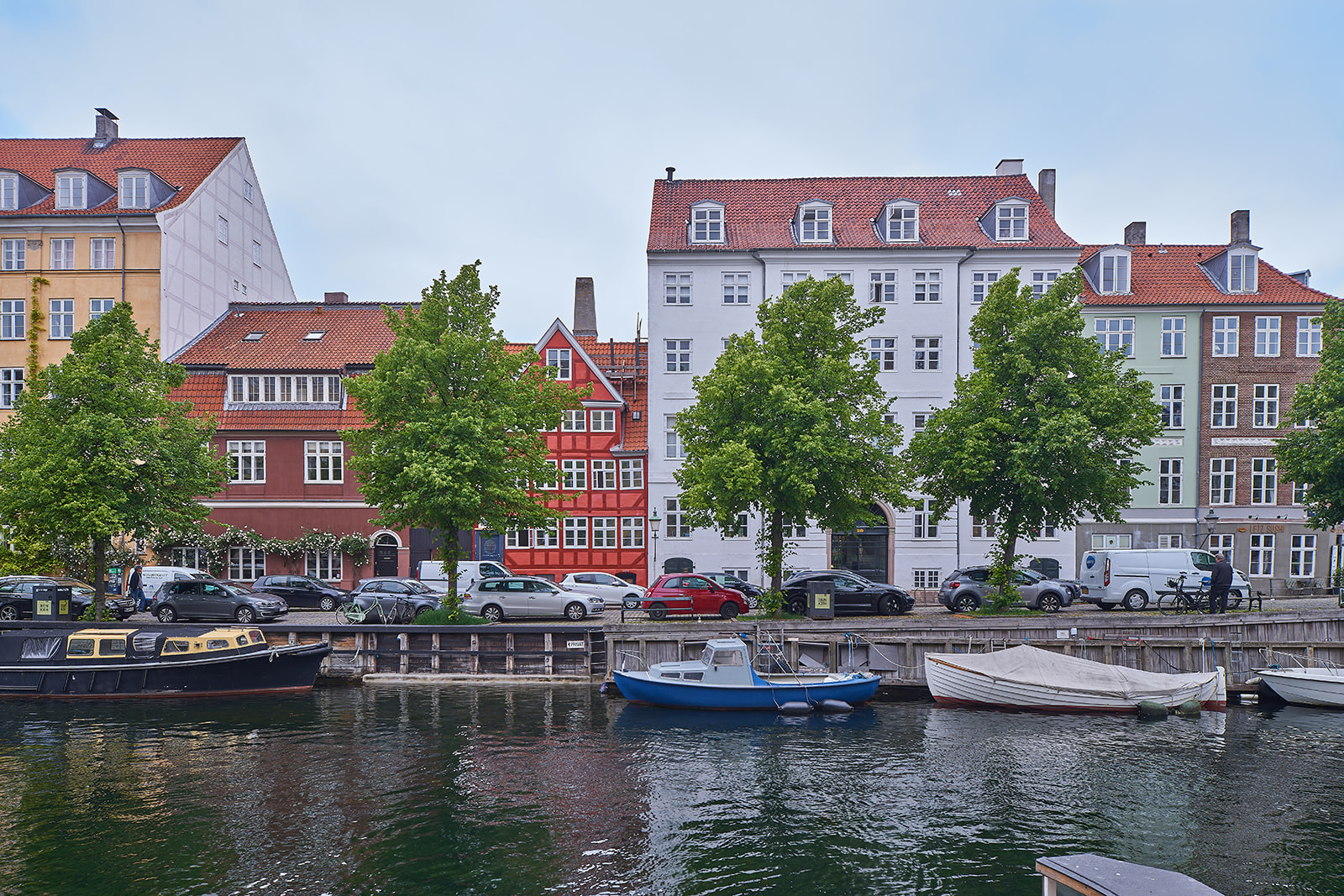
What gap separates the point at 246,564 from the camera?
144 ft

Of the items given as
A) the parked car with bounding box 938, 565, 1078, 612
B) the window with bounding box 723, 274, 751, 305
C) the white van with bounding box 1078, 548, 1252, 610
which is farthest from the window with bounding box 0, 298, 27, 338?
the white van with bounding box 1078, 548, 1252, 610

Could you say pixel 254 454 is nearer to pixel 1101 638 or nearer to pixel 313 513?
pixel 313 513

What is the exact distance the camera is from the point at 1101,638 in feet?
90.9

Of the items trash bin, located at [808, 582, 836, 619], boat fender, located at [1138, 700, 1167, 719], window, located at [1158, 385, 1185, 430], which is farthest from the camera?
window, located at [1158, 385, 1185, 430]

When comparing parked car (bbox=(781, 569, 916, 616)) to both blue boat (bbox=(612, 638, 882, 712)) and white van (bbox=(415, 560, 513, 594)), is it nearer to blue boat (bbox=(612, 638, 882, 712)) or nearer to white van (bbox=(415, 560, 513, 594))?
blue boat (bbox=(612, 638, 882, 712))

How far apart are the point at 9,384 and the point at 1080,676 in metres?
52.9

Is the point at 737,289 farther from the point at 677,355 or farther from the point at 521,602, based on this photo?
the point at 521,602

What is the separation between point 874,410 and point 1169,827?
17362 mm

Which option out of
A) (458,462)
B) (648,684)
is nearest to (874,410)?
(648,684)

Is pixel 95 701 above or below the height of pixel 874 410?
below

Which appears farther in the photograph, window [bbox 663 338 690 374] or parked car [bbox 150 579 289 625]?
window [bbox 663 338 690 374]

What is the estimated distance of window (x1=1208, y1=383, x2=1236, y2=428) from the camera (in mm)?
44188

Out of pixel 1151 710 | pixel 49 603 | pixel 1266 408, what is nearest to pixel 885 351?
pixel 1266 408

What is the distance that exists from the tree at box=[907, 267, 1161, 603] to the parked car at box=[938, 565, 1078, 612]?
4.21 feet
